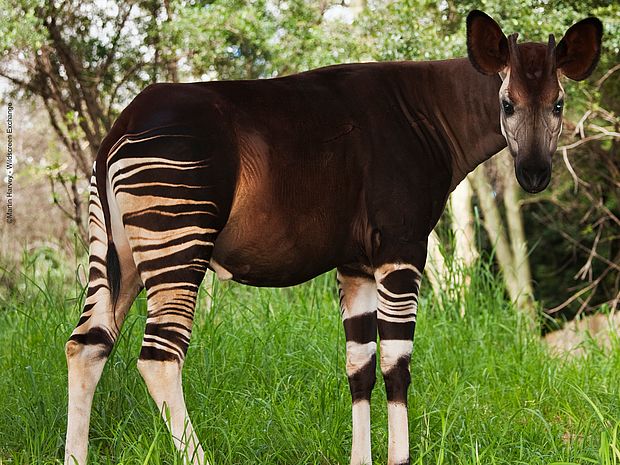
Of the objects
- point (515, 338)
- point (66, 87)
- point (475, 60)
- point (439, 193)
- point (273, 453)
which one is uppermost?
point (66, 87)

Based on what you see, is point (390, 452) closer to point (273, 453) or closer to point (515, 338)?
point (273, 453)

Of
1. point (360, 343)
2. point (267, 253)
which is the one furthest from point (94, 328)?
Result: point (360, 343)

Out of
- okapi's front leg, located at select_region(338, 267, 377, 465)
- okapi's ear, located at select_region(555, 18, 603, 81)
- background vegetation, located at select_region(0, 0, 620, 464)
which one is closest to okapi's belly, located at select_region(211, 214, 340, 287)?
okapi's front leg, located at select_region(338, 267, 377, 465)

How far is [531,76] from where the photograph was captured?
299 cm

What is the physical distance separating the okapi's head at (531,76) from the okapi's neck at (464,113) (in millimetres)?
160

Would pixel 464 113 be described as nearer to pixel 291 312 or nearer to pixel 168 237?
pixel 168 237

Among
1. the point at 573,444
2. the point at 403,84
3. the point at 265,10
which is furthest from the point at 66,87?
the point at 573,444

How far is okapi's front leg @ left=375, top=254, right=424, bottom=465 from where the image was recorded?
3072mm

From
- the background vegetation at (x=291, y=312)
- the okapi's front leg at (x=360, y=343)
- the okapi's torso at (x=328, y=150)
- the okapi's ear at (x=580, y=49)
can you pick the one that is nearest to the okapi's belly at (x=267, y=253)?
the okapi's torso at (x=328, y=150)

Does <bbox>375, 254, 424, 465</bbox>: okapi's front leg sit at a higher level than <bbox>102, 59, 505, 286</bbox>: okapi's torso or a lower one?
lower

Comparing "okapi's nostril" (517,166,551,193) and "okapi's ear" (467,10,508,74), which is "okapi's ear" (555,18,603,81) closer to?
"okapi's ear" (467,10,508,74)

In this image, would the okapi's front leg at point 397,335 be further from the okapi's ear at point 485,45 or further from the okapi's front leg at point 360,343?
the okapi's ear at point 485,45

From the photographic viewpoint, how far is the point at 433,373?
4562 mm

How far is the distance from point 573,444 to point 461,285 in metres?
2.16
